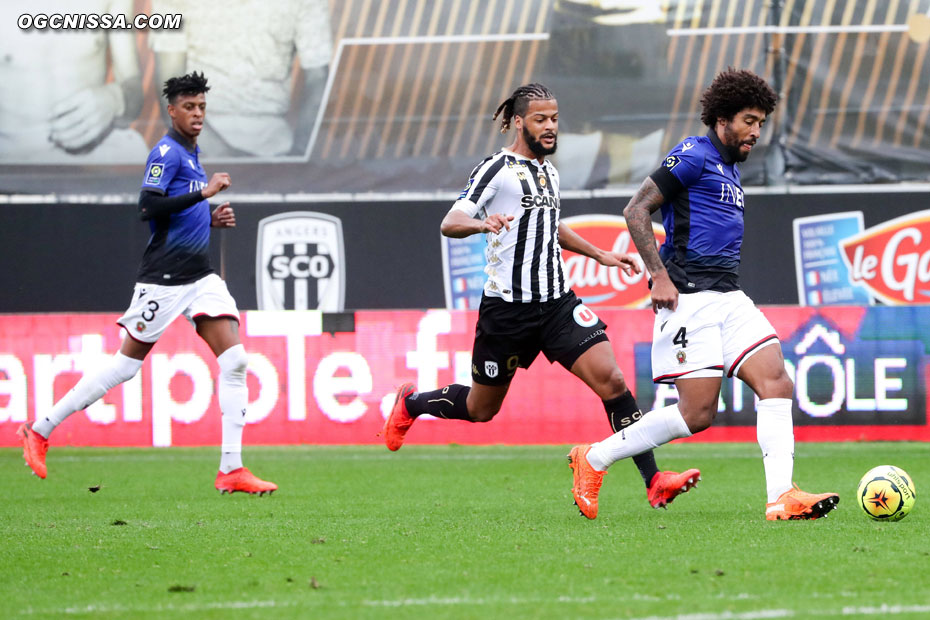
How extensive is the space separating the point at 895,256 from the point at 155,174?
9.52 meters

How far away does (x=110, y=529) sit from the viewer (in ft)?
20.8

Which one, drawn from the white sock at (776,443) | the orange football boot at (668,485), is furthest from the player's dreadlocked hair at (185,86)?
the white sock at (776,443)

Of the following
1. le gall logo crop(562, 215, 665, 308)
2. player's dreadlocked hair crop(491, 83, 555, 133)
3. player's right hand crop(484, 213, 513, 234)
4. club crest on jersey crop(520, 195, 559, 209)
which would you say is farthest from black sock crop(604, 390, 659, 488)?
le gall logo crop(562, 215, 665, 308)

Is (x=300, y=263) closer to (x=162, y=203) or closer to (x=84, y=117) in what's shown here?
(x=84, y=117)

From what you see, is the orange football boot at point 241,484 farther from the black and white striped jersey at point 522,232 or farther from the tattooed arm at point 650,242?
the tattooed arm at point 650,242

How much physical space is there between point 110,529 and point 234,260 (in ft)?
29.8

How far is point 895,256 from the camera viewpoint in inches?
587

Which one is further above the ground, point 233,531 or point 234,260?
point 234,260

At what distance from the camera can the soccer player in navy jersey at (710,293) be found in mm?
6180

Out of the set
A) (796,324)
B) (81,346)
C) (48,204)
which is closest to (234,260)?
(48,204)

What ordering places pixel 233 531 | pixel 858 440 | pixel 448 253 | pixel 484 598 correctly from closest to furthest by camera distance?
1. pixel 484 598
2. pixel 233 531
3. pixel 858 440
4. pixel 448 253

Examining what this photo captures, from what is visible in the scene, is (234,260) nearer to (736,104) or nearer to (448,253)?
(448,253)

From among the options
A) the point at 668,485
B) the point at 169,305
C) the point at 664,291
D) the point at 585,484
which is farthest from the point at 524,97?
the point at 169,305

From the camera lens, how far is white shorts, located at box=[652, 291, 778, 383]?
620 cm
